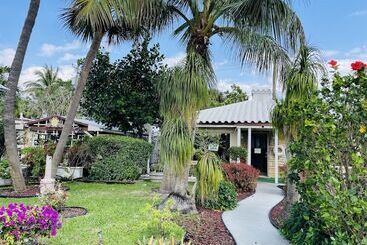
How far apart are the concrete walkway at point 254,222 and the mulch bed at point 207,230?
0.48ft

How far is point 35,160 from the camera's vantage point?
14.5 metres

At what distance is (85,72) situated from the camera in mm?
12008

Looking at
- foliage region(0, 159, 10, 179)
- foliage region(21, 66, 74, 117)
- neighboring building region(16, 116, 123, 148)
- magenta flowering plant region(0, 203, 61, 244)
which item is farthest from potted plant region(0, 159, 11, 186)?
foliage region(21, 66, 74, 117)

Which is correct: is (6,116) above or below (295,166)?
above

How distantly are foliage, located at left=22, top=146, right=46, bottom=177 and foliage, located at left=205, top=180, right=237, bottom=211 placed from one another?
8.65 m

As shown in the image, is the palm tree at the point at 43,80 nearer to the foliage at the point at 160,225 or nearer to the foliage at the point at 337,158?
the foliage at the point at 160,225

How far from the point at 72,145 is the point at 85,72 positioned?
556 cm

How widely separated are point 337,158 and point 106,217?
17.5 ft

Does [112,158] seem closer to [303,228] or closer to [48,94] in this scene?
[303,228]

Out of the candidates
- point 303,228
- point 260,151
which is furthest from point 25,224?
point 260,151

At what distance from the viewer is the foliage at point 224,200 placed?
8.86 metres

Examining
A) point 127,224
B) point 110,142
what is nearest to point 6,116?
point 110,142

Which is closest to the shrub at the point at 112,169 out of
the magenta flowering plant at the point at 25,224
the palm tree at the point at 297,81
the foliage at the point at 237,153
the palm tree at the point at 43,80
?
the foliage at the point at 237,153

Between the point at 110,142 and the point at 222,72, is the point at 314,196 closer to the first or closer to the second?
the point at 222,72
